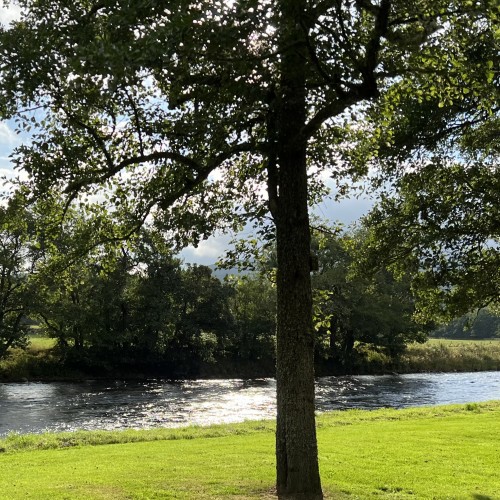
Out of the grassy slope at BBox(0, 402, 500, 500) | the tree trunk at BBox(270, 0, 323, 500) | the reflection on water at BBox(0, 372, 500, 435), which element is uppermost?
the tree trunk at BBox(270, 0, 323, 500)

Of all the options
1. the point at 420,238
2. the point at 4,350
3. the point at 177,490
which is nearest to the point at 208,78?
the point at 177,490

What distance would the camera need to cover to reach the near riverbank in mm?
50188

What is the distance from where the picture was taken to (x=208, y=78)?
842cm

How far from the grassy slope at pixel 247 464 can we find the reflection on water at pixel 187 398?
724 cm

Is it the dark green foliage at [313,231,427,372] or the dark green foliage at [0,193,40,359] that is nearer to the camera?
the dark green foliage at [0,193,40,359]

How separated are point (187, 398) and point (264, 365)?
23428 millimetres

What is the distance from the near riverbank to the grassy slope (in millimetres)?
31821

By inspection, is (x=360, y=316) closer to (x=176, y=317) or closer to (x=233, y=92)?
(x=176, y=317)

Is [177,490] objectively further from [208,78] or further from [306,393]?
[208,78]

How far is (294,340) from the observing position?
863 centimetres

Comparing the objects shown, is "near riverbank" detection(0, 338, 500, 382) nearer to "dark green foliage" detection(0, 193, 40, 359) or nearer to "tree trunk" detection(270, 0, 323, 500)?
"dark green foliage" detection(0, 193, 40, 359)

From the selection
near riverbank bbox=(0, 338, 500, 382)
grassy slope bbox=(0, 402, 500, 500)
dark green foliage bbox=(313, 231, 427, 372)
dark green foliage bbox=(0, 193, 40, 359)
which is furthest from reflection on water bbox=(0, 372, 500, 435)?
dark green foliage bbox=(313, 231, 427, 372)

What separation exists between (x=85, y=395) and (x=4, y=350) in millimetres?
14354

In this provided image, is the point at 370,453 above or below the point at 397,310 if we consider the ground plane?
below
